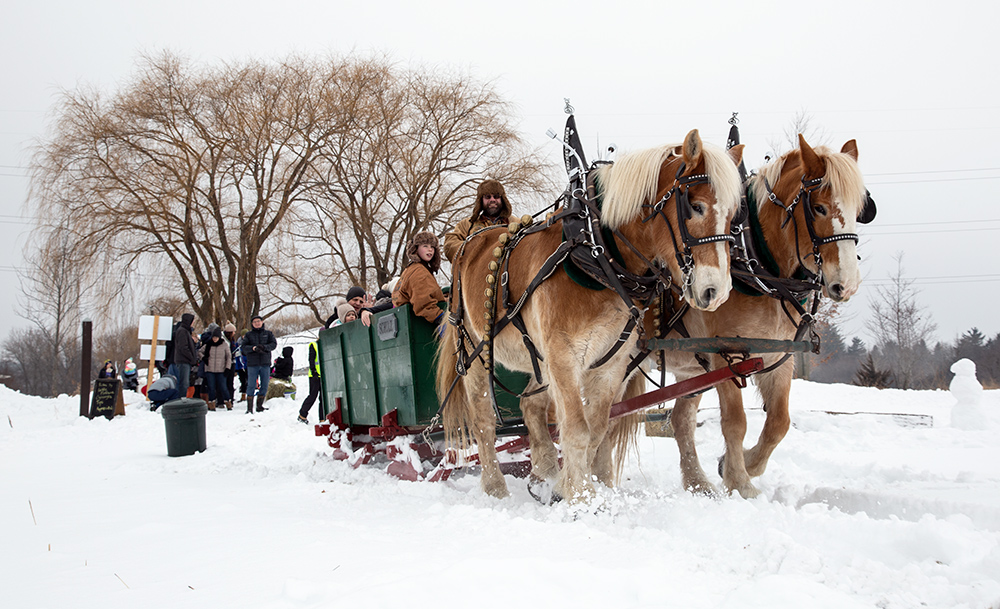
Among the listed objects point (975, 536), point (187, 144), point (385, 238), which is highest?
point (187, 144)

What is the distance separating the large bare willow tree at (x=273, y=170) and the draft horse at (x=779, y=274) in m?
14.3

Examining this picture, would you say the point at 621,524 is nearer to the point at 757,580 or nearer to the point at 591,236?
the point at 757,580

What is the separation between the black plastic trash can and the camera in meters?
7.02

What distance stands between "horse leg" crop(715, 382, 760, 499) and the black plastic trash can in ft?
18.2

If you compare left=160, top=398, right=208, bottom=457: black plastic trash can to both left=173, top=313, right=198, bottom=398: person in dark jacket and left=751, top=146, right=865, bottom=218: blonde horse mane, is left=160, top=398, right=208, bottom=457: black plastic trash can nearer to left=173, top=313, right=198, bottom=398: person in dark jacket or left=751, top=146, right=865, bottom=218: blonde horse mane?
left=173, top=313, right=198, bottom=398: person in dark jacket

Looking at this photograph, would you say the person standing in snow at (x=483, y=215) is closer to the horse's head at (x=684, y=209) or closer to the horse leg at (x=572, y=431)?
the horse's head at (x=684, y=209)

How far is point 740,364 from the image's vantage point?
340 cm

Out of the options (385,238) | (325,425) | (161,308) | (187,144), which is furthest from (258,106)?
(325,425)

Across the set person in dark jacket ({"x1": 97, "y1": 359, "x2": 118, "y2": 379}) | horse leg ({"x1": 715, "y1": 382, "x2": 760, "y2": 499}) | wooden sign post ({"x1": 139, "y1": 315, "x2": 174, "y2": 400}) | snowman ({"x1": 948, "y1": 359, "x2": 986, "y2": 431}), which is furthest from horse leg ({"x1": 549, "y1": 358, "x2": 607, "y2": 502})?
person in dark jacket ({"x1": 97, "y1": 359, "x2": 118, "y2": 379})

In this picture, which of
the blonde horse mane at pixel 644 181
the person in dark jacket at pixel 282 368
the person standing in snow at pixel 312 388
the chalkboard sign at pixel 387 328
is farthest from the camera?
the person in dark jacket at pixel 282 368

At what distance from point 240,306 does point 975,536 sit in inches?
709

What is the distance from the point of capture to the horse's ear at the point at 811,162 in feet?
11.3

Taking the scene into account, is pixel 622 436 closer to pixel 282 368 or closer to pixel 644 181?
pixel 644 181

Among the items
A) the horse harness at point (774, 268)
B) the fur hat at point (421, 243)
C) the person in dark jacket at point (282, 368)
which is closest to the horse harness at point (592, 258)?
the horse harness at point (774, 268)
